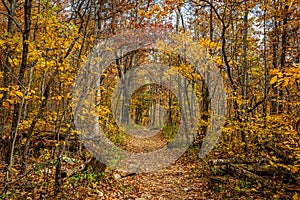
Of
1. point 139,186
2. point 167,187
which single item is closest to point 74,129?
point 139,186

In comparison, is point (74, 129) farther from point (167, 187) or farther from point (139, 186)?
point (167, 187)

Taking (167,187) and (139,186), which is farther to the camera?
(167,187)

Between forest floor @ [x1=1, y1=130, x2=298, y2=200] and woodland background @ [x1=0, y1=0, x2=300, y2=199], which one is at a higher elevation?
woodland background @ [x1=0, y1=0, x2=300, y2=199]

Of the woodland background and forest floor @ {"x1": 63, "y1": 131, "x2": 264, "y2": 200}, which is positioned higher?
the woodland background

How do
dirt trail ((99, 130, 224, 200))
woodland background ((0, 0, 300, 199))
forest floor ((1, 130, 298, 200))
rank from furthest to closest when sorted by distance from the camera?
1. dirt trail ((99, 130, 224, 200))
2. forest floor ((1, 130, 298, 200))
3. woodland background ((0, 0, 300, 199))

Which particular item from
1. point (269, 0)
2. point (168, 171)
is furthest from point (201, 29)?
point (168, 171)

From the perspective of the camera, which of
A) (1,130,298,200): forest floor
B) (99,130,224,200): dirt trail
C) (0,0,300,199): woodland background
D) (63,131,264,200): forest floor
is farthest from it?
(99,130,224,200): dirt trail

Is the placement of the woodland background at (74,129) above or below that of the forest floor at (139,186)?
above

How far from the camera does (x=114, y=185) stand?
599 cm

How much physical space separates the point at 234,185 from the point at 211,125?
3557 millimetres

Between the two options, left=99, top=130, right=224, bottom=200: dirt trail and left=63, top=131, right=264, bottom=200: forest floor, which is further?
left=99, top=130, right=224, bottom=200: dirt trail

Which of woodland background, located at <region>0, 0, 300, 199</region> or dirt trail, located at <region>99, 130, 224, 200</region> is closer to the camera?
woodland background, located at <region>0, 0, 300, 199</region>

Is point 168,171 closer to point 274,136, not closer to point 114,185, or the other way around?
point 114,185

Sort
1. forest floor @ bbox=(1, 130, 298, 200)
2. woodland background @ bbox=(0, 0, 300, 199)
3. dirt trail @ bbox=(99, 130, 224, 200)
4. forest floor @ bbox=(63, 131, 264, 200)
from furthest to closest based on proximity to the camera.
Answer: dirt trail @ bbox=(99, 130, 224, 200), forest floor @ bbox=(63, 131, 264, 200), forest floor @ bbox=(1, 130, 298, 200), woodland background @ bbox=(0, 0, 300, 199)
